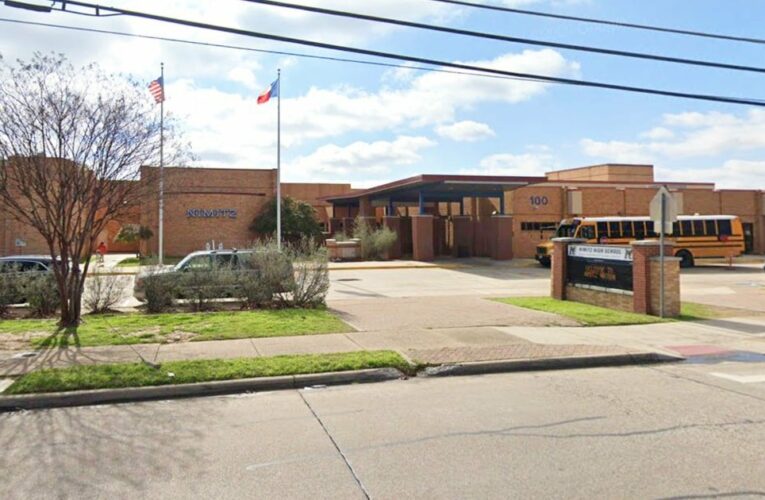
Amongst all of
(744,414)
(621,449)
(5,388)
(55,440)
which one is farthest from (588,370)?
(5,388)

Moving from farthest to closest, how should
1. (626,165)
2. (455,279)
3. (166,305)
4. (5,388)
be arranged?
(626,165) → (455,279) → (166,305) → (5,388)

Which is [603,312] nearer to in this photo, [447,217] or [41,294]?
[41,294]

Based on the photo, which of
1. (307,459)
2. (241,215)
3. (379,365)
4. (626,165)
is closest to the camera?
(307,459)

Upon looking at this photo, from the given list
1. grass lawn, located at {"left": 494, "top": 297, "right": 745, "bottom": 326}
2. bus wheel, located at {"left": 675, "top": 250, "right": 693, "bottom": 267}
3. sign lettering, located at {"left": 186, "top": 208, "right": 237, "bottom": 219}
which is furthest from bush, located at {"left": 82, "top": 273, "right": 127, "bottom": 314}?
sign lettering, located at {"left": 186, "top": 208, "right": 237, "bottom": 219}

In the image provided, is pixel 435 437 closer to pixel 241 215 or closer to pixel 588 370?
pixel 588 370

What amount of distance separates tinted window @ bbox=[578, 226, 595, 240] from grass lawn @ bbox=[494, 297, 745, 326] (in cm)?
1577

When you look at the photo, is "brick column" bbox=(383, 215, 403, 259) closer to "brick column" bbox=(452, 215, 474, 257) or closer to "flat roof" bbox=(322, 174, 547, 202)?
"flat roof" bbox=(322, 174, 547, 202)

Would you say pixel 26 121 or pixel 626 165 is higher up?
pixel 626 165

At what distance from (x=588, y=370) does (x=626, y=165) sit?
65.1 m

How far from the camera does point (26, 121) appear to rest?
10.6 m

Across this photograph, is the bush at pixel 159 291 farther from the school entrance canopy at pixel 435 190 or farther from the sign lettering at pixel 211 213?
the sign lettering at pixel 211 213

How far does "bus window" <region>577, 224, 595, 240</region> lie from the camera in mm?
32144

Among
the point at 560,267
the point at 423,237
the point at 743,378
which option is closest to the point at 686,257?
the point at 423,237

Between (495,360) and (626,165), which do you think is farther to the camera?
(626,165)
